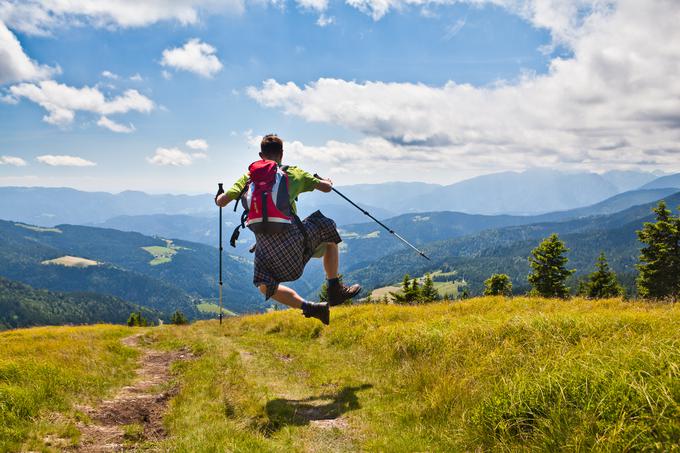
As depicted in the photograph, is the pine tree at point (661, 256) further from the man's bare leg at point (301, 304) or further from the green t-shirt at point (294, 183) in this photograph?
the green t-shirt at point (294, 183)

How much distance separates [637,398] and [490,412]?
1.56 meters

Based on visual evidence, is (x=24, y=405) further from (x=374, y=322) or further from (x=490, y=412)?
(x=374, y=322)

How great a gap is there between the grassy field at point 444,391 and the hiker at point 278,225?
1.83 m

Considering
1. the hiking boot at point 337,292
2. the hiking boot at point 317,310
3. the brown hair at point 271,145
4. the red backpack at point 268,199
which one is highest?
the brown hair at point 271,145

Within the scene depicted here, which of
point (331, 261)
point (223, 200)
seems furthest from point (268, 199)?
point (331, 261)

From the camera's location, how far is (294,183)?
6.86 m

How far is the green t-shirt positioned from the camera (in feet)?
22.5

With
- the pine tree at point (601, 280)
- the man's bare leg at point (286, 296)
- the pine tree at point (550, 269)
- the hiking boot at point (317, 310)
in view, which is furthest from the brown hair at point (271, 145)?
the pine tree at point (601, 280)

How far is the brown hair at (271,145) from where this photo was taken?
715cm

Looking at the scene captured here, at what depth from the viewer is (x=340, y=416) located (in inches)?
238

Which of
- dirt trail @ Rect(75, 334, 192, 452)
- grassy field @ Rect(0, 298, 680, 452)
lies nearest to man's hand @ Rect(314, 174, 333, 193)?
grassy field @ Rect(0, 298, 680, 452)

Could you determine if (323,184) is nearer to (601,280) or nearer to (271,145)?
(271,145)

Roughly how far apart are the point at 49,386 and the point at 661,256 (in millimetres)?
53094

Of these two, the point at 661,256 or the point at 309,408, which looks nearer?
the point at 309,408
